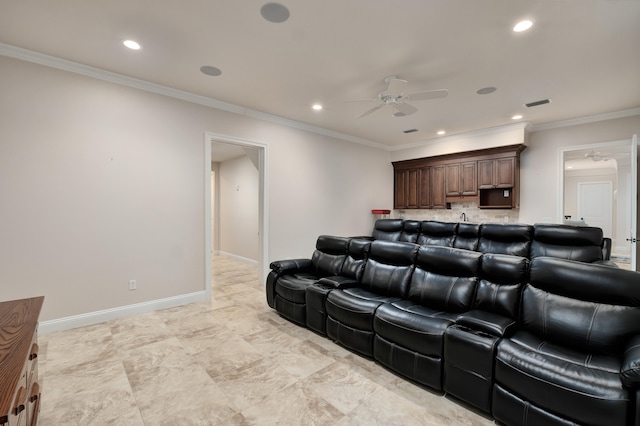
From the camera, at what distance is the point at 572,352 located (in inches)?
71.6

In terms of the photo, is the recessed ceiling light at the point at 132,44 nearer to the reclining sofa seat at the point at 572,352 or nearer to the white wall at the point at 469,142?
the reclining sofa seat at the point at 572,352

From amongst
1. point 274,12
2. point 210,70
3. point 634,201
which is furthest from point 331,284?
point 634,201

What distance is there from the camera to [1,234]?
2.89m

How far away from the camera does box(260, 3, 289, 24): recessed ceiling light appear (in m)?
2.29

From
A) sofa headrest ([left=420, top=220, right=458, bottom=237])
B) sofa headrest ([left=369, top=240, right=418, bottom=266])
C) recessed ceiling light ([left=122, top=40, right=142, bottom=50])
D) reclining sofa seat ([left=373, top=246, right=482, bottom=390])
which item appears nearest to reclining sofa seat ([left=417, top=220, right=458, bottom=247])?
sofa headrest ([left=420, top=220, right=458, bottom=237])

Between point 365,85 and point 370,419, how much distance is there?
3598 mm

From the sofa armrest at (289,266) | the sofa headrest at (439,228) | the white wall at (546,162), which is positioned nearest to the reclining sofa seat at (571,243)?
the sofa headrest at (439,228)

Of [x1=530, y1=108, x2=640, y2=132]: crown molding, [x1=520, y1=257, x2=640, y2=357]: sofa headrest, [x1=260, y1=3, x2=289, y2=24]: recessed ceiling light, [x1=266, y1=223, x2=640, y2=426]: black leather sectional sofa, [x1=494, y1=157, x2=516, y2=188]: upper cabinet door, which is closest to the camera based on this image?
[x1=266, y1=223, x2=640, y2=426]: black leather sectional sofa

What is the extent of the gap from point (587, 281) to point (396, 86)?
8.30 feet

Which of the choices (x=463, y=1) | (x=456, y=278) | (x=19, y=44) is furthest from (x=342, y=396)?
(x=19, y=44)

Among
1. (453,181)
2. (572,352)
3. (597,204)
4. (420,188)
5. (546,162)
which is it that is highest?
(546,162)

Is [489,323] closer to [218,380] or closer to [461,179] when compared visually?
[218,380]

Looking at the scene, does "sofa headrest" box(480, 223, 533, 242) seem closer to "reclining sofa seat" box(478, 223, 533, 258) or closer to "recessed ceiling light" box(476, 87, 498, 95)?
"reclining sofa seat" box(478, 223, 533, 258)

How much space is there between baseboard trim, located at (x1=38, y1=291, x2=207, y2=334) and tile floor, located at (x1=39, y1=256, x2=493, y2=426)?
0.35 feet
